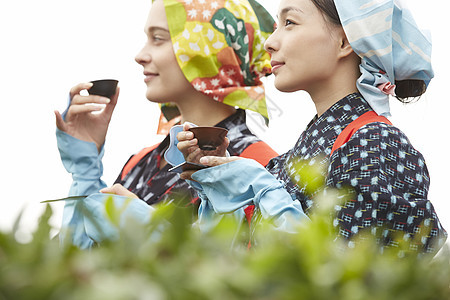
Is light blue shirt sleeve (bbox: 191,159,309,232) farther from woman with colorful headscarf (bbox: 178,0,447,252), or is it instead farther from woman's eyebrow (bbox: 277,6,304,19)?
woman's eyebrow (bbox: 277,6,304,19)

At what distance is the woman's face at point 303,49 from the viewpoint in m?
1.64

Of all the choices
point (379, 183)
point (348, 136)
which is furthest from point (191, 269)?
point (348, 136)

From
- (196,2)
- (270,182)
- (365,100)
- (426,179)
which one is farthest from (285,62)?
(196,2)

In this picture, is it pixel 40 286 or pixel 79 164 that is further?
pixel 79 164

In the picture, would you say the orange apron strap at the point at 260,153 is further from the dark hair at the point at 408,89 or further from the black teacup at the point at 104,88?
the black teacup at the point at 104,88

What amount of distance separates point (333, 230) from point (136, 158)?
127cm

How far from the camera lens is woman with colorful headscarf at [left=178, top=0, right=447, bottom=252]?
1.39 m

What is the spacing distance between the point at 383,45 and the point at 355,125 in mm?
222

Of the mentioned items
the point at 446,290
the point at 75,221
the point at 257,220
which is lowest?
the point at 75,221

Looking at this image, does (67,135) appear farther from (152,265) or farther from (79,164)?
(152,265)

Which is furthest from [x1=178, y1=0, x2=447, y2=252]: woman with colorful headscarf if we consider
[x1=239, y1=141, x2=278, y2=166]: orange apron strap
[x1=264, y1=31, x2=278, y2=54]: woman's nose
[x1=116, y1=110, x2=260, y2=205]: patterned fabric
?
[x1=116, y1=110, x2=260, y2=205]: patterned fabric

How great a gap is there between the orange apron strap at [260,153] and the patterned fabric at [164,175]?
→ 0.02 meters

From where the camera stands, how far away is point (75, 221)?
2.24m

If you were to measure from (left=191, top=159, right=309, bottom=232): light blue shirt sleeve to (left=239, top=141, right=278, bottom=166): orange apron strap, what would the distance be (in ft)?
1.67
